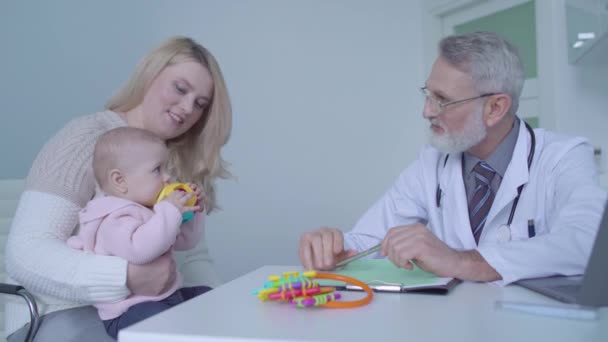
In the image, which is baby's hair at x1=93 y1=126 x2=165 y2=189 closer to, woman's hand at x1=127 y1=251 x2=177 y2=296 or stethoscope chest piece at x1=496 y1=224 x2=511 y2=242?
woman's hand at x1=127 y1=251 x2=177 y2=296

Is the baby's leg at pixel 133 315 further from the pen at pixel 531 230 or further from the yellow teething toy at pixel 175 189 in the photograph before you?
the pen at pixel 531 230

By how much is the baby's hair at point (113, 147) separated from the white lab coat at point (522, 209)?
65cm

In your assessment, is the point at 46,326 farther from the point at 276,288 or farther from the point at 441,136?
the point at 441,136

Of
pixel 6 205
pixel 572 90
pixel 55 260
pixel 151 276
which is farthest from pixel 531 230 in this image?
pixel 6 205

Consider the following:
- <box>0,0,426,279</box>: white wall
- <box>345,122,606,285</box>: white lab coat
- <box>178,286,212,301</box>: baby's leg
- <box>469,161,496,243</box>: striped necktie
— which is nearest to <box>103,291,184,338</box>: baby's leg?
<box>178,286,212,301</box>: baby's leg

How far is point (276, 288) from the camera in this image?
97cm

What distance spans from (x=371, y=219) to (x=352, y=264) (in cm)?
52

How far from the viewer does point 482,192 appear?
5.57ft

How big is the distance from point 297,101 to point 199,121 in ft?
5.76

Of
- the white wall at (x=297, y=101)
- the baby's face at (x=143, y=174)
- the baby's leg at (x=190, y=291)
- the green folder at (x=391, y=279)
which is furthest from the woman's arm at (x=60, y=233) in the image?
the white wall at (x=297, y=101)

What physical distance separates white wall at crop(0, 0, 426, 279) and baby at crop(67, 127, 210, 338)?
1.92 m

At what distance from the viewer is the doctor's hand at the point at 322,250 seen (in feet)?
4.36

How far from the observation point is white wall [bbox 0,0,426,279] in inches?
144

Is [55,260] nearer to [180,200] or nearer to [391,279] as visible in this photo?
[180,200]
